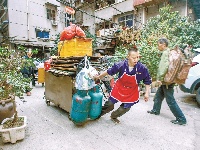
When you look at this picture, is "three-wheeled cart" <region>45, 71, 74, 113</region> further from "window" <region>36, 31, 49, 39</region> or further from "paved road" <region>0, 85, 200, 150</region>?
Answer: "window" <region>36, 31, 49, 39</region>

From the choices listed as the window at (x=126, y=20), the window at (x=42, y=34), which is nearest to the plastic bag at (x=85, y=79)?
the window at (x=126, y=20)

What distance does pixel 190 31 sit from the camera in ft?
38.9

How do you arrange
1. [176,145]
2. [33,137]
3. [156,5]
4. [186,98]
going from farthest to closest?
[156,5] → [186,98] → [33,137] → [176,145]

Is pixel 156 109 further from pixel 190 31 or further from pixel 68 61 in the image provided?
pixel 190 31

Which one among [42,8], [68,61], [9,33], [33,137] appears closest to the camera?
[33,137]

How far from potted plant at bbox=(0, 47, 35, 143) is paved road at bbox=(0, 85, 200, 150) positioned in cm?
39

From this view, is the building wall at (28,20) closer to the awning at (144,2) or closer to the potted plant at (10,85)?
the awning at (144,2)

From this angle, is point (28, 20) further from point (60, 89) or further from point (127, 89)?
point (127, 89)

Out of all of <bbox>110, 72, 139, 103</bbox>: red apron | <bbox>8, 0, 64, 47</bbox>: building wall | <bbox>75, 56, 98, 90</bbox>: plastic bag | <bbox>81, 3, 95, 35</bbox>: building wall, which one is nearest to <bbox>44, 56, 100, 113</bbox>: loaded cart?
<bbox>75, 56, 98, 90</bbox>: plastic bag

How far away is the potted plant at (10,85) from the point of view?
10.5 ft

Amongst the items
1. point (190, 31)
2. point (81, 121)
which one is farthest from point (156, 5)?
point (81, 121)

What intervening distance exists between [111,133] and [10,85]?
2.10m

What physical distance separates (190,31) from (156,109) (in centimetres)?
930

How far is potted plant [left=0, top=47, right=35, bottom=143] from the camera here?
3197 mm
